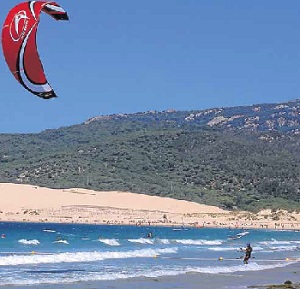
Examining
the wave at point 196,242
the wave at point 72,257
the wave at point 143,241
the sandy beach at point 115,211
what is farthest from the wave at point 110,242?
the sandy beach at point 115,211

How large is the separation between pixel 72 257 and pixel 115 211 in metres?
63.9

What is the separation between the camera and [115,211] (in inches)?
4072

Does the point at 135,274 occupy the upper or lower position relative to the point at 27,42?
lower

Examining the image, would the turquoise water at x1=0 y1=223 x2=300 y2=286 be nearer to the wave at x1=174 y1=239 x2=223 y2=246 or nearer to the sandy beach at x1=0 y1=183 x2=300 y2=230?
the wave at x1=174 y1=239 x2=223 y2=246

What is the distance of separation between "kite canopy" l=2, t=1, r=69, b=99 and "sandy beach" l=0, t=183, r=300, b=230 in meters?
68.4

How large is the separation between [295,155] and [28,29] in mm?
129465

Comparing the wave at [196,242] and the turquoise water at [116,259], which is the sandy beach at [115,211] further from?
the turquoise water at [116,259]

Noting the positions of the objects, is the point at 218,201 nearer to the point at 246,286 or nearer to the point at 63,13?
the point at 246,286

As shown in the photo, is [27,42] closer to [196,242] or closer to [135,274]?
[135,274]

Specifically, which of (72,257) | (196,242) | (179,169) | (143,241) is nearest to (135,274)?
A: (72,257)

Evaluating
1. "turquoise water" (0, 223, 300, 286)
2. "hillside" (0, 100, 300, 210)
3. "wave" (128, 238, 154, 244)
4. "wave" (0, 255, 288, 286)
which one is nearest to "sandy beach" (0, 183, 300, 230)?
"hillside" (0, 100, 300, 210)

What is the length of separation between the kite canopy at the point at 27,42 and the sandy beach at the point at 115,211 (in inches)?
2694

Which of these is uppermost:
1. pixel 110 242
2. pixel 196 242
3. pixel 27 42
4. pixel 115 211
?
pixel 27 42

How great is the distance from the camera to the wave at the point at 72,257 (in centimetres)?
3650
